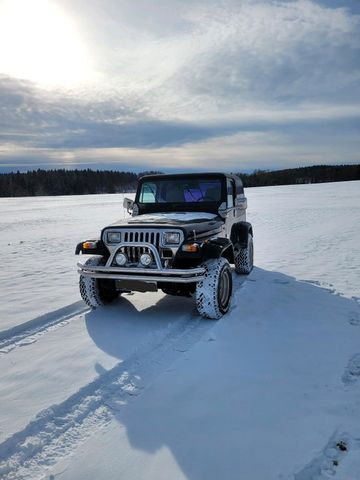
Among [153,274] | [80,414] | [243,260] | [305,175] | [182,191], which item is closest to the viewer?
[80,414]

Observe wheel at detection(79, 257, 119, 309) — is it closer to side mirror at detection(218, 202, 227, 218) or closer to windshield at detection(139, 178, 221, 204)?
windshield at detection(139, 178, 221, 204)

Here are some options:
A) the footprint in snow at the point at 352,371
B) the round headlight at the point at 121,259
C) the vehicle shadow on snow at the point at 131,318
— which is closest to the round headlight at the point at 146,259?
the round headlight at the point at 121,259

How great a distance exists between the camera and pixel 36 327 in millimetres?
5133

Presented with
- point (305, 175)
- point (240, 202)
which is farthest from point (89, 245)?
point (305, 175)

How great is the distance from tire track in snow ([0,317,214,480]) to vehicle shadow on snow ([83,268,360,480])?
0.18 metres

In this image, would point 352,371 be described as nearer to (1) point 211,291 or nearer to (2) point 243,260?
(1) point 211,291

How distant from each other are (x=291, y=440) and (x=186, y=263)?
9.35ft

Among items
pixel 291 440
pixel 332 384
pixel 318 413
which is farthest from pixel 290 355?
pixel 291 440

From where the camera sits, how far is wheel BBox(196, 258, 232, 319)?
495 centimetres

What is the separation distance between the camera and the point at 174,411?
3109 millimetres

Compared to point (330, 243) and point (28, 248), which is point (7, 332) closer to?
point (28, 248)

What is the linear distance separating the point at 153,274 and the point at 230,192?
278 cm

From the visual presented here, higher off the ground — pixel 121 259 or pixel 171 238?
pixel 171 238

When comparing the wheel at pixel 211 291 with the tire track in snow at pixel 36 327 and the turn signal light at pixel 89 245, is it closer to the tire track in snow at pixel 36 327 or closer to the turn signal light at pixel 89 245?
the turn signal light at pixel 89 245
